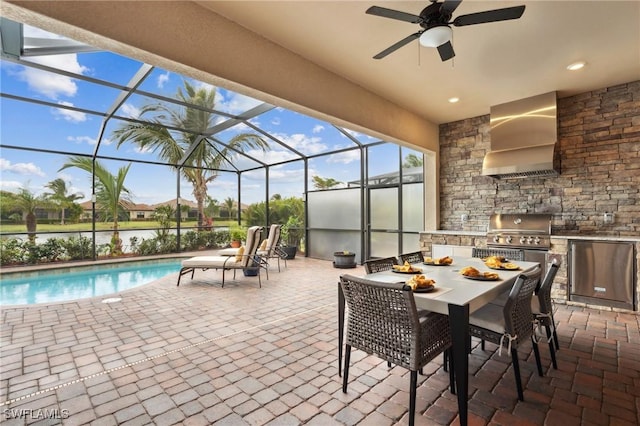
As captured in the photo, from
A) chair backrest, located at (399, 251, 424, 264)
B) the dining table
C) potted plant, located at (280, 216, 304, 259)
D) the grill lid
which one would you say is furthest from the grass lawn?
the grill lid

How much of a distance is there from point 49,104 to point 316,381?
6598 mm

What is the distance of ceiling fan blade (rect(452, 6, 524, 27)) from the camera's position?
205cm

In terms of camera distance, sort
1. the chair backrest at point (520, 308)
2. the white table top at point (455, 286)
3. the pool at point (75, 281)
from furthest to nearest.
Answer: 1. the pool at point (75, 281)
2. the chair backrest at point (520, 308)
3. the white table top at point (455, 286)

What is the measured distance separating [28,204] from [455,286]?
974 centimetres

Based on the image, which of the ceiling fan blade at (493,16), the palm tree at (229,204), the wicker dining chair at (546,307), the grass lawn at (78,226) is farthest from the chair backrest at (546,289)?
the palm tree at (229,204)

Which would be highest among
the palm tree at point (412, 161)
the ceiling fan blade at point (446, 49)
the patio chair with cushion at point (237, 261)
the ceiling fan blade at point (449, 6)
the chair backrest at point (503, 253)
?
the ceiling fan blade at point (449, 6)

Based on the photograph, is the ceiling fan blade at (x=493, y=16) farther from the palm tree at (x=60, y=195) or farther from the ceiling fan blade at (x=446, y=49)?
the palm tree at (x=60, y=195)

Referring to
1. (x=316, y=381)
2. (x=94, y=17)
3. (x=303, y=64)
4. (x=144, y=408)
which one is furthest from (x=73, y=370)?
(x=303, y=64)

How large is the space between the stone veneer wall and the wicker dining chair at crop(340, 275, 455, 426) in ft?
13.1

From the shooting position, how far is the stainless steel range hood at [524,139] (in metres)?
4.45

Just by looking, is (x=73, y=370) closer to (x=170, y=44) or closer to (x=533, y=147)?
(x=170, y=44)

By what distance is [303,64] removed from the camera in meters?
3.43

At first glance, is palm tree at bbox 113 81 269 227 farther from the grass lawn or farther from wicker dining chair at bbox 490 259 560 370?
wicker dining chair at bbox 490 259 560 370

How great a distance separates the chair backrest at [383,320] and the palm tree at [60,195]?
29.5 ft
